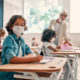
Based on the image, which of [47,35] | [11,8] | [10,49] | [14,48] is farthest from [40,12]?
[10,49]

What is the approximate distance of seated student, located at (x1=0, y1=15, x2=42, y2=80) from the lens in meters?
1.57

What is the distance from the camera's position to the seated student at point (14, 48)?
1.57 m

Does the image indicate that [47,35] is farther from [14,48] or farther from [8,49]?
[8,49]

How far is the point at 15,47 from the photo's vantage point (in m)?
1.74

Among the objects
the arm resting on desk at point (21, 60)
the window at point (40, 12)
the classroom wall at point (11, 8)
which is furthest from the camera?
the window at point (40, 12)

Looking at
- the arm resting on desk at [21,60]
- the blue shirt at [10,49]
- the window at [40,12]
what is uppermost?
the window at [40,12]

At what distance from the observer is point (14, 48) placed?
1729 millimetres

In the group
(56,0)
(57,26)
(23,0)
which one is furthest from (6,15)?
(57,26)

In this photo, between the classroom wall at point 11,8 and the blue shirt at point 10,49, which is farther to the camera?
the classroom wall at point 11,8

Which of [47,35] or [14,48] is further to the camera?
[47,35]

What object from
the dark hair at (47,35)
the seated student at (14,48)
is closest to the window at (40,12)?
the dark hair at (47,35)

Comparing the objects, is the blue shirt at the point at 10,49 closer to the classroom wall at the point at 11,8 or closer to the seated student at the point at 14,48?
the seated student at the point at 14,48

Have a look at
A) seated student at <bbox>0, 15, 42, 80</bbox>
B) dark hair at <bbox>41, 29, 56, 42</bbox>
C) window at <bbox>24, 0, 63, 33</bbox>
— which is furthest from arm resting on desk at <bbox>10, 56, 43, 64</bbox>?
window at <bbox>24, 0, 63, 33</bbox>

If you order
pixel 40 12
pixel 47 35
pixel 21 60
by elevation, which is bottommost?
pixel 21 60
